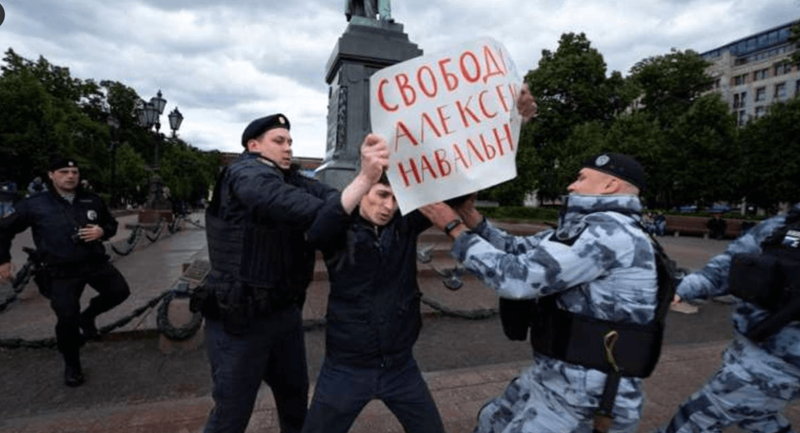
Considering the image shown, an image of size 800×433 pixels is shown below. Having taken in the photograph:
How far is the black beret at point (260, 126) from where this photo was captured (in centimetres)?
249

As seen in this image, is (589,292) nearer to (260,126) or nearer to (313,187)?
(313,187)

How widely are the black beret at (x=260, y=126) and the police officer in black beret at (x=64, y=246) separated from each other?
8.58ft

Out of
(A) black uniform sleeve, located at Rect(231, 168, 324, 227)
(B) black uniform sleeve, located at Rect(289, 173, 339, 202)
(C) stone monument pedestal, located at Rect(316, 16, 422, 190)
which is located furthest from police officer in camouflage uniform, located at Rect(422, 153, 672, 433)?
(C) stone monument pedestal, located at Rect(316, 16, 422, 190)

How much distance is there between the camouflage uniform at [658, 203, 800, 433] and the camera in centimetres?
234

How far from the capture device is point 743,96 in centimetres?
6562

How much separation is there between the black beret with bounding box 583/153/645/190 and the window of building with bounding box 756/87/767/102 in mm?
78834

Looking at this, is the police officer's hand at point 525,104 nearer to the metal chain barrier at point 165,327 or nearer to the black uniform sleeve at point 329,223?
the black uniform sleeve at point 329,223

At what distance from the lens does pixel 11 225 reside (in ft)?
13.3

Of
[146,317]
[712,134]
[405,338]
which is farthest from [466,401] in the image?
[712,134]

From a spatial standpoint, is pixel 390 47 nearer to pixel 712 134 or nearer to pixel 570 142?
pixel 570 142

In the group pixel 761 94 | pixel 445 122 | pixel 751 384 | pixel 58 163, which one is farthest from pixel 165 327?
pixel 761 94

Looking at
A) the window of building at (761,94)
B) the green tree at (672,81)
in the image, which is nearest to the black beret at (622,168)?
the green tree at (672,81)

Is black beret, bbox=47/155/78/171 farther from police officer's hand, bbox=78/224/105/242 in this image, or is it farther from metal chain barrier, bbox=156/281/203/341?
metal chain barrier, bbox=156/281/203/341

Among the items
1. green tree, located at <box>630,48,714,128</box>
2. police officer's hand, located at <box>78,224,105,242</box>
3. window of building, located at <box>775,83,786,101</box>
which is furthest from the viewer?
window of building, located at <box>775,83,786,101</box>
